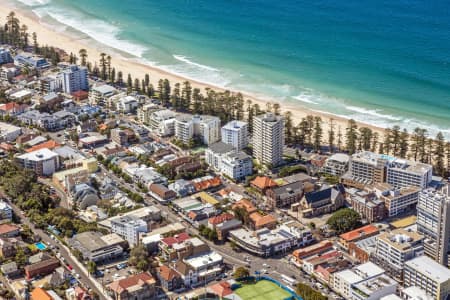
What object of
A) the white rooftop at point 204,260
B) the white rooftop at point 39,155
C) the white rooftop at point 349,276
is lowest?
the white rooftop at point 204,260

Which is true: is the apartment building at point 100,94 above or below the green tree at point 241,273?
above

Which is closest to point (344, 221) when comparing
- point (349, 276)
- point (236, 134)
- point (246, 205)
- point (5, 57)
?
point (246, 205)

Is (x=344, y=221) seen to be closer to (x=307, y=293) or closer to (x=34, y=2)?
(x=307, y=293)

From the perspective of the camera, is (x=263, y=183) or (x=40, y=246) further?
(x=263, y=183)

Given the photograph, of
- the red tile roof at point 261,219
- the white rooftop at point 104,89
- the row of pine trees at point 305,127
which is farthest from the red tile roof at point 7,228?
the white rooftop at point 104,89

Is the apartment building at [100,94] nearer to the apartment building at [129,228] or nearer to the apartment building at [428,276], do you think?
the apartment building at [129,228]

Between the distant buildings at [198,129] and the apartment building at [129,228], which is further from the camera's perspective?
the distant buildings at [198,129]

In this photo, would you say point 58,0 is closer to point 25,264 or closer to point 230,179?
point 230,179
